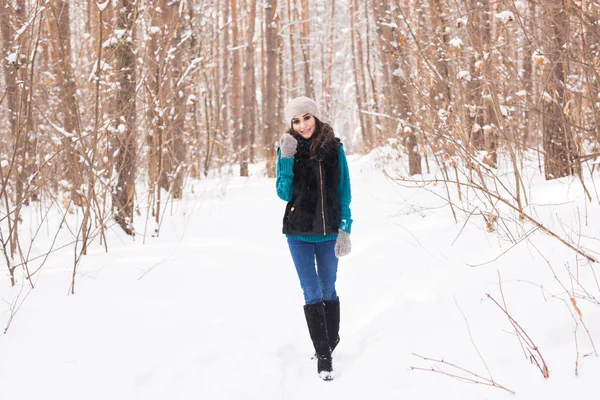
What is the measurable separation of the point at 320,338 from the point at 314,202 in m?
0.83

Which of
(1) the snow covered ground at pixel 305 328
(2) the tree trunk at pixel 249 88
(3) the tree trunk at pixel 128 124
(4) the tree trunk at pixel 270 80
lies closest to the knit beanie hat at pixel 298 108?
(1) the snow covered ground at pixel 305 328

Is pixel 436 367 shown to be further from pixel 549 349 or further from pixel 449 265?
pixel 449 265

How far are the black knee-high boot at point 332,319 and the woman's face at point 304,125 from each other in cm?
110

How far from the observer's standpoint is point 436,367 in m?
2.50

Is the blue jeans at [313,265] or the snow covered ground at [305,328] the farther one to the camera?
the blue jeans at [313,265]

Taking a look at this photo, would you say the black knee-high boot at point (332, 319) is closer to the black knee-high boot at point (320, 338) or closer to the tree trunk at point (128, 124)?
the black knee-high boot at point (320, 338)

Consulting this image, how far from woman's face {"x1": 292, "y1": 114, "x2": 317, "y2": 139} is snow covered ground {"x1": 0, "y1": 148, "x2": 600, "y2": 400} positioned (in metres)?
1.06

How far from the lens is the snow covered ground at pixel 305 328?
7.67 feet

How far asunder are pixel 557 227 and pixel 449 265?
2.84 ft

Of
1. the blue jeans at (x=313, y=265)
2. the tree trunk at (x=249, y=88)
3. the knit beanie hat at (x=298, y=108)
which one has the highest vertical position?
the tree trunk at (x=249, y=88)

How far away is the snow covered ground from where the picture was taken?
234cm

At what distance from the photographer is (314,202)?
2850mm

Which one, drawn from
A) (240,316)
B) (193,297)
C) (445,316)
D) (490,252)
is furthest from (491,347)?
(193,297)

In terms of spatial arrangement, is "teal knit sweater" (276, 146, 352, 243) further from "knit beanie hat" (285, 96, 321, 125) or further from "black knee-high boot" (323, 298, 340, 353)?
"black knee-high boot" (323, 298, 340, 353)
